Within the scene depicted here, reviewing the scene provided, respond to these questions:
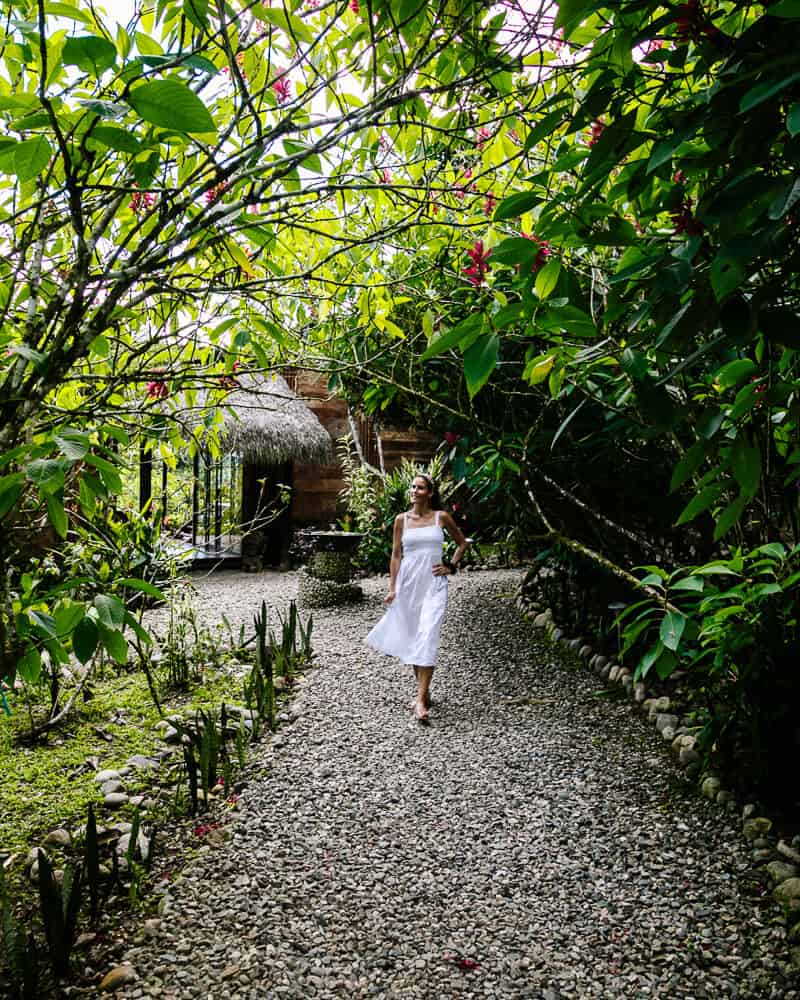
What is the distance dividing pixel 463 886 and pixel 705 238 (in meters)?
2.15

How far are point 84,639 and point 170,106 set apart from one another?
2.37ft

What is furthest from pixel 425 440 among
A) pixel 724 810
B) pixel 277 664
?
pixel 724 810

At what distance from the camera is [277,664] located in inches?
172

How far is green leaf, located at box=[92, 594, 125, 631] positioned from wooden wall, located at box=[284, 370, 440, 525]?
8.97m

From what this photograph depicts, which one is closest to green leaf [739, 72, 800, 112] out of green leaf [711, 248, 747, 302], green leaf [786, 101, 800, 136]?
green leaf [786, 101, 800, 136]

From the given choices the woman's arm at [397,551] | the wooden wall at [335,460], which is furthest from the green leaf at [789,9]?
the wooden wall at [335,460]

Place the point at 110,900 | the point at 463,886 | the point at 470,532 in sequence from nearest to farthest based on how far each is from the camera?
the point at 110,900
the point at 463,886
the point at 470,532

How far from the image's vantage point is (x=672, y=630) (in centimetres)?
192

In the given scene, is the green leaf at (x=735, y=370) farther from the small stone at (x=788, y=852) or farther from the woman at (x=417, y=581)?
the woman at (x=417, y=581)

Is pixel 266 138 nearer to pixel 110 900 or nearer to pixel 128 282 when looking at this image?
pixel 128 282

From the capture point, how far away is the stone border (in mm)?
2104

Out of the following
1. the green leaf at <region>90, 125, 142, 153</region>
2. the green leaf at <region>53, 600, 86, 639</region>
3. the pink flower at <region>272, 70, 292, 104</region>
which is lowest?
the green leaf at <region>53, 600, 86, 639</region>

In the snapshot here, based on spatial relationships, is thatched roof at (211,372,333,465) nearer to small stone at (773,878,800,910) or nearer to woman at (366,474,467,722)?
woman at (366,474,467,722)

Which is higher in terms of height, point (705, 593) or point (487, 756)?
point (705, 593)
